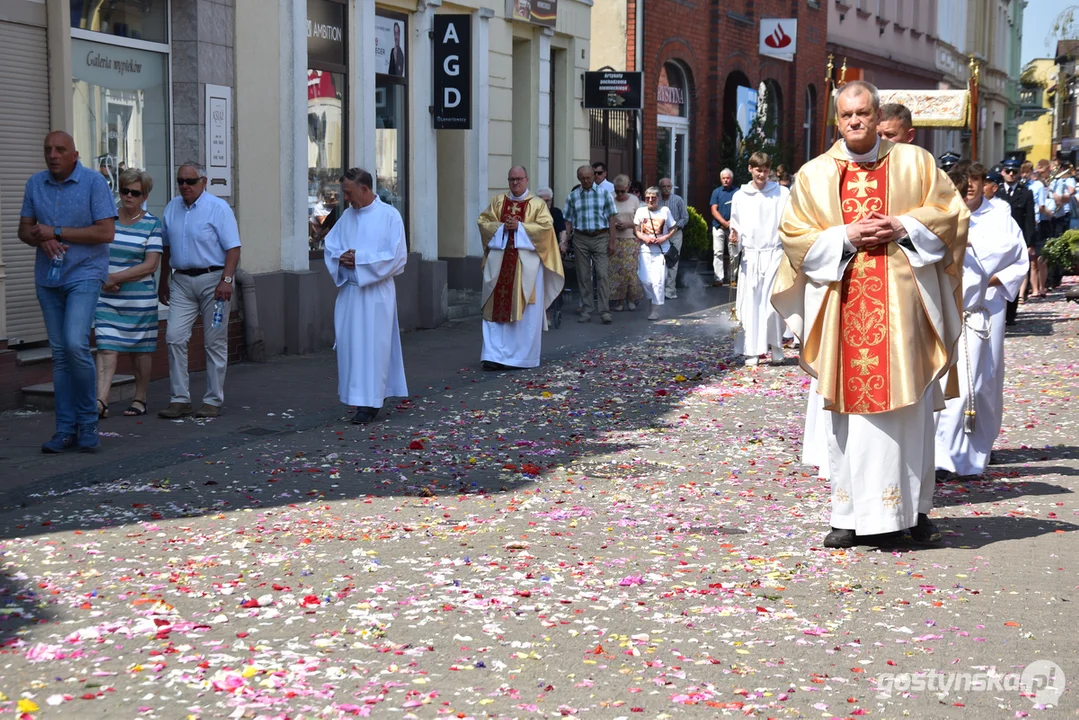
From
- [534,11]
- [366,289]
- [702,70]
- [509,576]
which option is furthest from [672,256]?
[509,576]

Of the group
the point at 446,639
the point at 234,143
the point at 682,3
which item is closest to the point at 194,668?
the point at 446,639

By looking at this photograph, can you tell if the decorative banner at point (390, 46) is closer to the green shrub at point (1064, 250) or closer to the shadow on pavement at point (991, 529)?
the green shrub at point (1064, 250)

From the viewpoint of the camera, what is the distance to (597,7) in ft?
88.1

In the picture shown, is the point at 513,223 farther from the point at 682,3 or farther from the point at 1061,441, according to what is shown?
the point at 682,3

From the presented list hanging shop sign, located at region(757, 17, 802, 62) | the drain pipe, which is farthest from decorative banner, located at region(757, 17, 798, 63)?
the drain pipe

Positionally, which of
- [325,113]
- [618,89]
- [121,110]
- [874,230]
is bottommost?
[874,230]

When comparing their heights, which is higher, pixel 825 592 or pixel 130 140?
pixel 130 140

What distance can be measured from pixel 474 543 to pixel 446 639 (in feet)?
5.28

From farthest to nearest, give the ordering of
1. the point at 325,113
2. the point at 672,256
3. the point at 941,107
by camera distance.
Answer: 1. the point at 941,107
2. the point at 672,256
3. the point at 325,113

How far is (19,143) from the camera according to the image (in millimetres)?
11789

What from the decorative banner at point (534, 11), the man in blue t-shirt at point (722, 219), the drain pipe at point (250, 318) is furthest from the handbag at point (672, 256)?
the drain pipe at point (250, 318)

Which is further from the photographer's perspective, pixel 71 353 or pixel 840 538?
pixel 71 353

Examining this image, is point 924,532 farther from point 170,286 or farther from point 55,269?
point 170,286

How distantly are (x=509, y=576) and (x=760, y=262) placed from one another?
8973 millimetres
